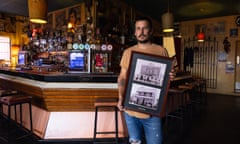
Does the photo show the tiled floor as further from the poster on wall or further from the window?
the window

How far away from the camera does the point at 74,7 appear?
6.24 meters

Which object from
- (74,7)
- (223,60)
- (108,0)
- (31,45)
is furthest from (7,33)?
(223,60)

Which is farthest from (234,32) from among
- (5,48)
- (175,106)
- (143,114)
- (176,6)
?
(5,48)

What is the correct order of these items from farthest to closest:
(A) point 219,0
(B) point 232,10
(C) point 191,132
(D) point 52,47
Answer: (B) point 232,10 → (D) point 52,47 → (A) point 219,0 → (C) point 191,132

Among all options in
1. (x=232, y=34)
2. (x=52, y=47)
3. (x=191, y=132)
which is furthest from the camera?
(x=232, y=34)

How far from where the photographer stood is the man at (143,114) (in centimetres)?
160

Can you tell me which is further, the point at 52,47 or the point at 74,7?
the point at 52,47

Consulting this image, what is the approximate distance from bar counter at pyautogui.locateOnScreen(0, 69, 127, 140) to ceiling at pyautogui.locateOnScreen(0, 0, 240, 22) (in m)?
3.61

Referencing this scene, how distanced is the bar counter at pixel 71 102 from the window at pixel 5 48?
626cm

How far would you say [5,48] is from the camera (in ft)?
27.9

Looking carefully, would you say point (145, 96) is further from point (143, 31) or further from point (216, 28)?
point (216, 28)

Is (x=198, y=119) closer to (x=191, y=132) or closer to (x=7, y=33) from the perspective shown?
(x=191, y=132)

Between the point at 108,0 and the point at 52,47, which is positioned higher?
the point at 108,0

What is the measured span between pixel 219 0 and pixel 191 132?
4.60 meters
